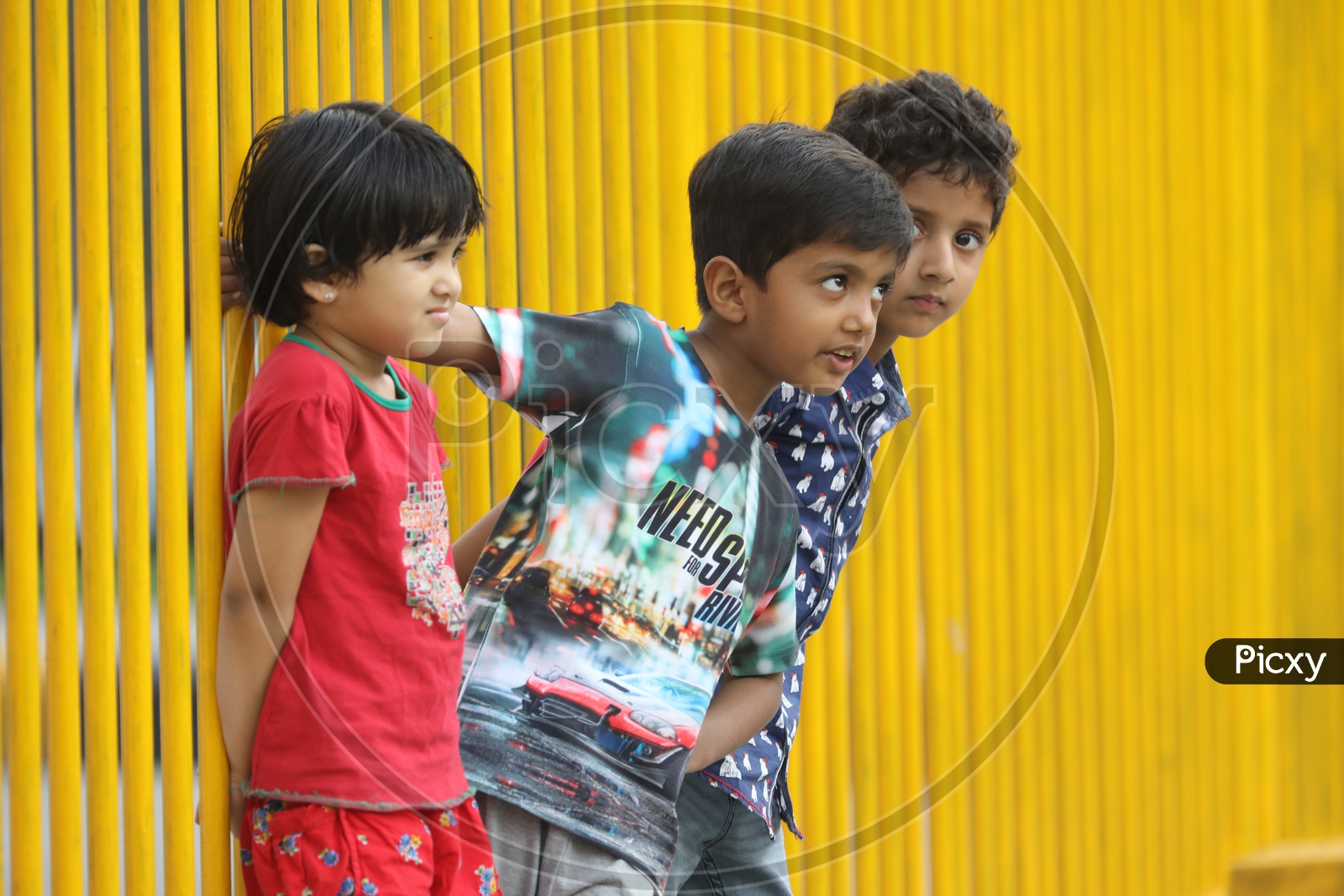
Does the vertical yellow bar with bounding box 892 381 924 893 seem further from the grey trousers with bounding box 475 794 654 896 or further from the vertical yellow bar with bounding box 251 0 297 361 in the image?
the vertical yellow bar with bounding box 251 0 297 361

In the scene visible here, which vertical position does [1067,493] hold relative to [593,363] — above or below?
below

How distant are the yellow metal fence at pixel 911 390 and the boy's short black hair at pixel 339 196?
8cm

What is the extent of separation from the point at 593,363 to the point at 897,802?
53.8 inches

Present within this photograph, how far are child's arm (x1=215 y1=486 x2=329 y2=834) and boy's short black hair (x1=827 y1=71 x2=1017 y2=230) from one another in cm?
89

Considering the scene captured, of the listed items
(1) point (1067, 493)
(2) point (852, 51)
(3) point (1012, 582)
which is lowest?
(3) point (1012, 582)

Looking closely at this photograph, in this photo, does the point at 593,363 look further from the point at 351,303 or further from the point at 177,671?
the point at 177,671

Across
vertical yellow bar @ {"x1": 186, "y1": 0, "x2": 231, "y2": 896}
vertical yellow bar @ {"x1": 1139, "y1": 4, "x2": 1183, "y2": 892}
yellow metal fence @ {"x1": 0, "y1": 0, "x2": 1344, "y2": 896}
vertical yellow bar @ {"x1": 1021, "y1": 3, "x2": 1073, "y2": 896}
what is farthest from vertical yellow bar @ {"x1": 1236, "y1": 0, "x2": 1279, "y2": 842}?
vertical yellow bar @ {"x1": 186, "y1": 0, "x2": 231, "y2": 896}

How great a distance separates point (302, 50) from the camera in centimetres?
135

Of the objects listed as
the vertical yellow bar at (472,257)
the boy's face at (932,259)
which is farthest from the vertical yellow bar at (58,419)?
the boy's face at (932,259)

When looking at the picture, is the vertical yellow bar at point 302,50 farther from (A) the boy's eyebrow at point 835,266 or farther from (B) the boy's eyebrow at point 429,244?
(A) the boy's eyebrow at point 835,266

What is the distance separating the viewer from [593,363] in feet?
4.07

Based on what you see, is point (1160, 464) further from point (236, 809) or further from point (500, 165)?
point (236, 809)

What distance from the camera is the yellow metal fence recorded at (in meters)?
1.24

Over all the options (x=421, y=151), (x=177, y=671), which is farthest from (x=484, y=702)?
(x=421, y=151)
